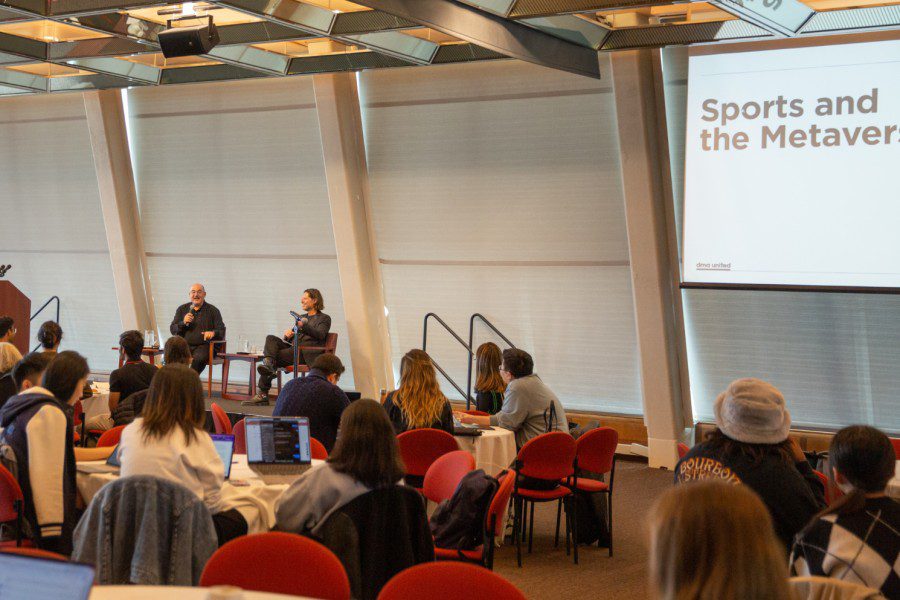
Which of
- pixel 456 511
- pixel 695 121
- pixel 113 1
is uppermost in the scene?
pixel 113 1

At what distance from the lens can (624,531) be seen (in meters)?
6.54

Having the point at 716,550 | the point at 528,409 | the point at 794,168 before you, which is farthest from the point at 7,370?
the point at 794,168

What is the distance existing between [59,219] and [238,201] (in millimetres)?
3034

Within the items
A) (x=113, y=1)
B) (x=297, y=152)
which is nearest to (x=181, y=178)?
(x=297, y=152)

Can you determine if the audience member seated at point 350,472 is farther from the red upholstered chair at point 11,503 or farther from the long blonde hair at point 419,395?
the long blonde hair at point 419,395

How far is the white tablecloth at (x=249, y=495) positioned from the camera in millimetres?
4102

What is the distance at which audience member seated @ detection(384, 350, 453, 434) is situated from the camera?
5.67 metres

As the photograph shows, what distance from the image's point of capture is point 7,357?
6.26 m

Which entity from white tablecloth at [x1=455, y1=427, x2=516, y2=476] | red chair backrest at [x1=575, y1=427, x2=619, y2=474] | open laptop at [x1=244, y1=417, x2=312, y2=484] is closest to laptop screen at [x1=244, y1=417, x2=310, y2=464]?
open laptop at [x1=244, y1=417, x2=312, y2=484]

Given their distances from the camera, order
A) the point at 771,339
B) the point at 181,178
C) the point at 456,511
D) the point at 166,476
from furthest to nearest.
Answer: the point at 181,178 → the point at 771,339 → the point at 456,511 → the point at 166,476

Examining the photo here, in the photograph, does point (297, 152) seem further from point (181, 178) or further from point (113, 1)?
point (113, 1)

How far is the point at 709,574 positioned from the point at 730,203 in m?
6.48

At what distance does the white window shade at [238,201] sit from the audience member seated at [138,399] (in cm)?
394

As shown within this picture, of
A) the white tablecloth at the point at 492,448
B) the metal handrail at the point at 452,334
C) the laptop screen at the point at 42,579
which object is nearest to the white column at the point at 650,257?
the metal handrail at the point at 452,334
